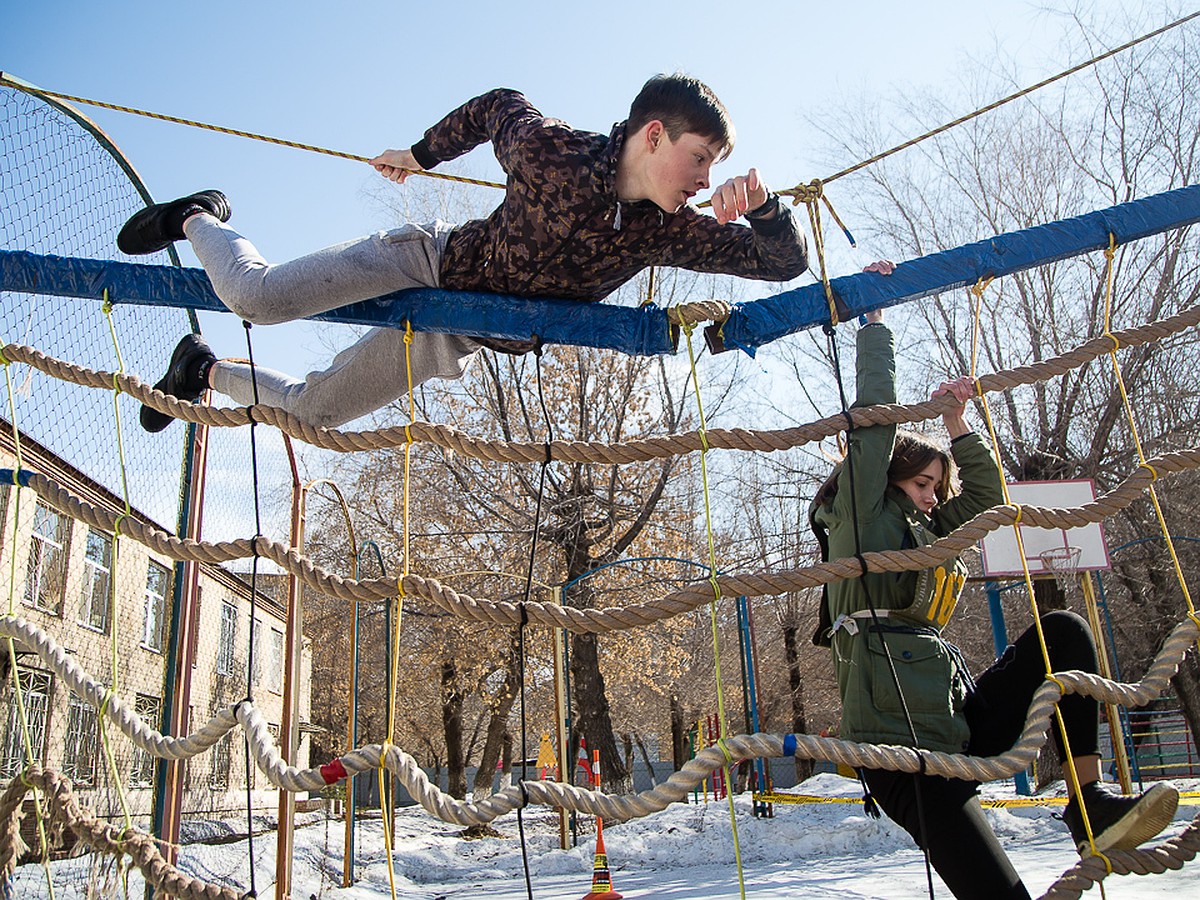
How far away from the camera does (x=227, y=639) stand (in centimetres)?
2211

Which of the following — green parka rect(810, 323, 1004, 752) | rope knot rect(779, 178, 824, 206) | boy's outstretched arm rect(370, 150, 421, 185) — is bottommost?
green parka rect(810, 323, 1004, 752)

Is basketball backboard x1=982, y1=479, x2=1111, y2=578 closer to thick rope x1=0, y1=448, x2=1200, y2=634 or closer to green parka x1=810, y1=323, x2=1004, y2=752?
green parka x1=810, y1=323, x2=1004, y2=752

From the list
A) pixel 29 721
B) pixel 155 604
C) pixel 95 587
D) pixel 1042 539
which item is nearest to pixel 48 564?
pixel 95 587

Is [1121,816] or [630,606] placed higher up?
[630,606]

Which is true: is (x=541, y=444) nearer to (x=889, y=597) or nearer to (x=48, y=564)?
(x=889, y=597)

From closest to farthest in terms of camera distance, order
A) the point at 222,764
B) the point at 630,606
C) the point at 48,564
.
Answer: the point at 630,606 < the point at 48,564 < the point at 222,764

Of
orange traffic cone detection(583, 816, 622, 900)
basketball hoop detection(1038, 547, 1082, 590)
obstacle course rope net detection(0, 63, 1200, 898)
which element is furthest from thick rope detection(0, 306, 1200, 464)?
basketball hoop detection(1038, 547, 1082, 590)

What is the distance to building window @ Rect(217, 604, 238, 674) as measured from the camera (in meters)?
21.4

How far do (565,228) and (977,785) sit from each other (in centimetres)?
158

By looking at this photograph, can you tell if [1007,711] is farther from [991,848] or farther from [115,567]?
[115,567]

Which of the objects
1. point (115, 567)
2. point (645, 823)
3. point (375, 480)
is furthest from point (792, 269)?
point (375, 480)

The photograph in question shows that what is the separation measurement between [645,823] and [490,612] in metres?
9.12

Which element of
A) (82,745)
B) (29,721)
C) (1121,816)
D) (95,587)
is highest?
(95,587)

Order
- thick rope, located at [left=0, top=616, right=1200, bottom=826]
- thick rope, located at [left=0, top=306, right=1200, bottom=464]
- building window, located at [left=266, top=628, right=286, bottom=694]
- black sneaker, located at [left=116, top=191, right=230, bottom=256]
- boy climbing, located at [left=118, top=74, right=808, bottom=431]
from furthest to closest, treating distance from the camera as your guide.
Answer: building window, located at [left=266, top=628, right=286, bottom=694]
black sneaker, located at [left=116, top=191, right=230, bottom=256]
boy climbing, located at [left=118, top=74, right=808, bottom=431]
thick rope, located at [left=0, top=306, right=1200, bottom=464]
thick rope, located at [left=0, top=616, right=1200, bottom=826]
